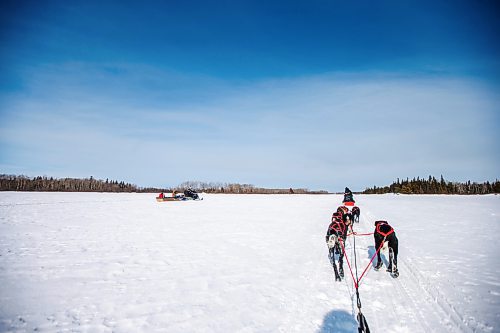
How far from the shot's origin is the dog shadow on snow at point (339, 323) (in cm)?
462

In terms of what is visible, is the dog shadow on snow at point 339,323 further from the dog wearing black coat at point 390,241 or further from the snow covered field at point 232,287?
the dog wearing black coat at point 390,241

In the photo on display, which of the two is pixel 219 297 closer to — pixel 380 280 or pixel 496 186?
pixel 380 280

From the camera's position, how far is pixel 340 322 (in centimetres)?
487

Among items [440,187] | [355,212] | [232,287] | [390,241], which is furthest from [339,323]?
[440,187]

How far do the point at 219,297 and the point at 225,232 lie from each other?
8.24m

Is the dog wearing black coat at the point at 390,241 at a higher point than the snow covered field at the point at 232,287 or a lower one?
higher

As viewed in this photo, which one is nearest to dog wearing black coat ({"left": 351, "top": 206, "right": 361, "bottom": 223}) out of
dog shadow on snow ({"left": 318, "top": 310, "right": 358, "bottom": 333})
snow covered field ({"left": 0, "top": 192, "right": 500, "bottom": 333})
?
snow covered field ({"left": 0, "top": 192, "right": 500, "bottom": 333})

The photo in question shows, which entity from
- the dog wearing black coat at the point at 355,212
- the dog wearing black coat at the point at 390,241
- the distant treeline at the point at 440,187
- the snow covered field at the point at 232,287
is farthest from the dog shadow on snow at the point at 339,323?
the distant treeline at the point at 440,187

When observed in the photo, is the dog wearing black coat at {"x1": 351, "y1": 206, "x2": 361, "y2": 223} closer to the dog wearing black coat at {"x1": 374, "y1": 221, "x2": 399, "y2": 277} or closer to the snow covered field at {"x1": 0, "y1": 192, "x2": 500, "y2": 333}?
the snow covered field at {"x1": 0, "y1": 192, "x2": 500, "y2": 333}

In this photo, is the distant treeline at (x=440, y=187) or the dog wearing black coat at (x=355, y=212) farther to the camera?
the distant treeline at (x=440, y=187)

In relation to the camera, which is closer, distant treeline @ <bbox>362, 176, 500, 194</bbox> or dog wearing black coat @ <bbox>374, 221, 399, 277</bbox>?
dog wearing black coat @ <bbox>374, 221, 399, 277</bbox>

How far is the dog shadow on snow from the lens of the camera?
4.62 meters

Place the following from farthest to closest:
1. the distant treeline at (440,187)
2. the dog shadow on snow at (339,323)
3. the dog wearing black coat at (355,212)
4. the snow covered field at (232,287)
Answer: the distant treeline at (440,187) → the dog wearing black coat at (355,212) → the snow covered field at (232,287) → the dog shadow on snow at (339,323)

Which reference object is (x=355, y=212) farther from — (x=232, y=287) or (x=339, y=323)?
(x=339, y=323)
